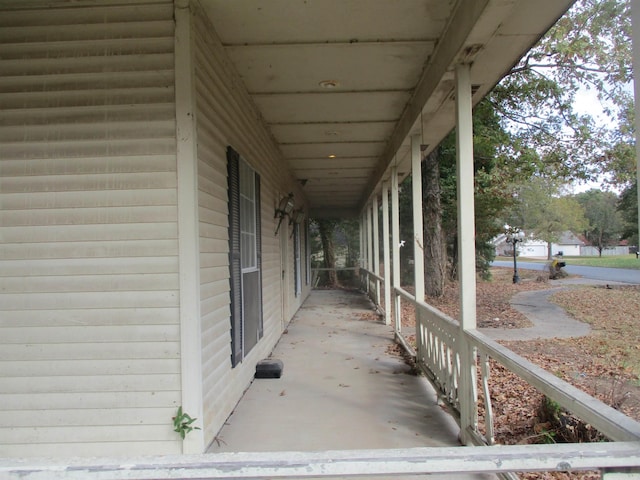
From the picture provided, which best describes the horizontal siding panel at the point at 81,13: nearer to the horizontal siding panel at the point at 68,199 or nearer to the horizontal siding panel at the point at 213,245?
the horizontal siding panel at the point at 68,199

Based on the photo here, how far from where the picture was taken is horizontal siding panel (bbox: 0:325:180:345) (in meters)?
2.64

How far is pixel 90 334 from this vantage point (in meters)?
2.65

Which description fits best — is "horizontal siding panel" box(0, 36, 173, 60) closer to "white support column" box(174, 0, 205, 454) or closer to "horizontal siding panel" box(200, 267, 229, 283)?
"white support column" box(174, 0, 205, 454)

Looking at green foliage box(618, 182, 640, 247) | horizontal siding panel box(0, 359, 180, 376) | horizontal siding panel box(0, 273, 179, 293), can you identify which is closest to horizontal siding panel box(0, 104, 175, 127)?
horizontal siding panel box(0, 273, 179, 293)

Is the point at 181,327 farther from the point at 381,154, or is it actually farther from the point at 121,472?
the point at 381,154

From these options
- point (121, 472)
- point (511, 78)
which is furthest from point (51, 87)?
point (511, 78)

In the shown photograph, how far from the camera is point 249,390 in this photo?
4.21 meters

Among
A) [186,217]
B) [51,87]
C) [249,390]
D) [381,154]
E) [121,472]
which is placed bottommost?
[249,390]

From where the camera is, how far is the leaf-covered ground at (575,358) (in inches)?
126

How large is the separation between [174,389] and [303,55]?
2.58 meters

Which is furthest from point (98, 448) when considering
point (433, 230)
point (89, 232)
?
point (433, 230)

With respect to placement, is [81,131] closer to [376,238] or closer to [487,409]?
[487,409]

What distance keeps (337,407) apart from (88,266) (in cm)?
226

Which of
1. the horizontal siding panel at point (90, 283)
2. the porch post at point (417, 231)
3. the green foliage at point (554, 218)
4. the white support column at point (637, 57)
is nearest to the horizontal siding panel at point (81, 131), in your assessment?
the horizontal siding panel at point (90, 283)
